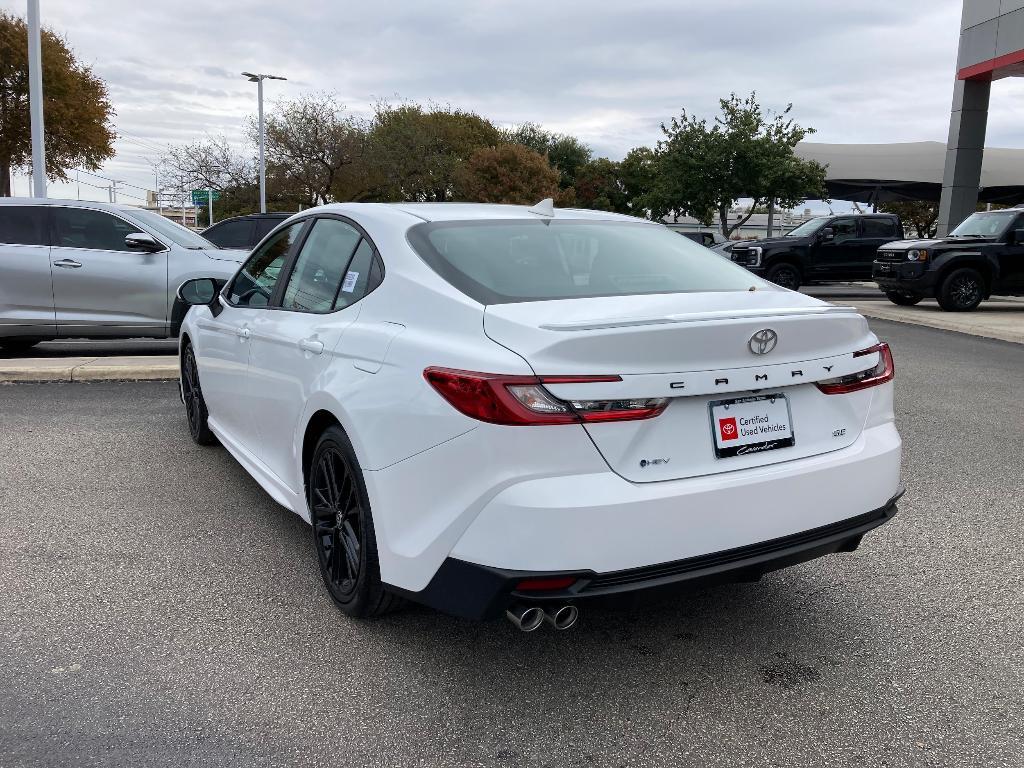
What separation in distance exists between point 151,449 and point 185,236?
4768 mm

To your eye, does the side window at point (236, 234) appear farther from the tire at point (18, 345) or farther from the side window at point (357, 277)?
the side window at point (357, 277)

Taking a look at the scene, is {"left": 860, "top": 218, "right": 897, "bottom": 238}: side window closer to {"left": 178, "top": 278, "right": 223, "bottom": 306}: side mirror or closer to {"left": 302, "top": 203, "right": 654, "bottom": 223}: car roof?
{"left": 302, "top": 203, "right": 654, "bottom": 223}: car roof

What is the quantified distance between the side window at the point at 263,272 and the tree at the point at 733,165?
1224 inches

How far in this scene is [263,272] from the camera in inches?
178

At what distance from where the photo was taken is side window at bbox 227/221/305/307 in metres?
4.28

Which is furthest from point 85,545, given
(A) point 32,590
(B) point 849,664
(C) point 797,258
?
(C) point 797,258

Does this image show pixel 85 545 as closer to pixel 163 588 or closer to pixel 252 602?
pixel 163 588

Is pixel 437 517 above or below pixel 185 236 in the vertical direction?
below

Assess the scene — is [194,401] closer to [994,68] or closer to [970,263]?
[970,263]

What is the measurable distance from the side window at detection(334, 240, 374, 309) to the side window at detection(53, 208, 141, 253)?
272 inches

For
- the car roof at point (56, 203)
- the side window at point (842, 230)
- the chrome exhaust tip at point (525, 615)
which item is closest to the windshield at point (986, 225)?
the side window at point (842, 230)

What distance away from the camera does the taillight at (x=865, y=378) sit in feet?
9.67

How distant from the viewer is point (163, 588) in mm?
3658

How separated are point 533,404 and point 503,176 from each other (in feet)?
178
